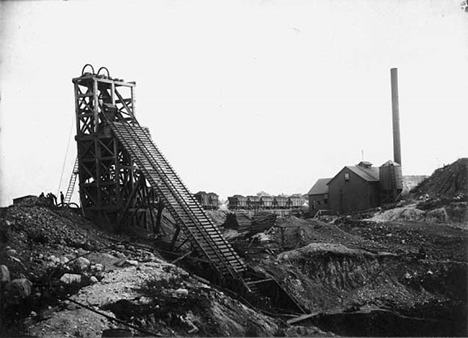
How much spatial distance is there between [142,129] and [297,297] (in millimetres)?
10437

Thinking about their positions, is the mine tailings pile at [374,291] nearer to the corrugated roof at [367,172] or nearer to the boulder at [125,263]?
the boulder at [125,263]

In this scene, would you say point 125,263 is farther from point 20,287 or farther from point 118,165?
point 118,165

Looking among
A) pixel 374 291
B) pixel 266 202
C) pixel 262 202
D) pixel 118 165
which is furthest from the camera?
pixel 266 202

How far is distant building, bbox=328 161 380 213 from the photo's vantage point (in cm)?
4328

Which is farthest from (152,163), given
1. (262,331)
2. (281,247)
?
(262,331)

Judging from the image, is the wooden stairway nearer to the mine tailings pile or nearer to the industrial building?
the mine tailings pile

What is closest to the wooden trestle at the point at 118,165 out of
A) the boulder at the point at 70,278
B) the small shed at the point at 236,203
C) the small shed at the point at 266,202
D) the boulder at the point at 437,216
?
the boulder at the point at 70,278

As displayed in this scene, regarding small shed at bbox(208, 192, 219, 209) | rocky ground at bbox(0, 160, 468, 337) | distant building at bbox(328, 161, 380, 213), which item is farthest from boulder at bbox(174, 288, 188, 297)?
small shed at bbox(208, 192, 219, 209)

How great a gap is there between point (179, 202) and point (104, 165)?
15.9 ft

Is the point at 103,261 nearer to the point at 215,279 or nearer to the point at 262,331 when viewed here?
the point at 215,279

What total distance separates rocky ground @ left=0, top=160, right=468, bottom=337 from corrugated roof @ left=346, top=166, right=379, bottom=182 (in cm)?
1851

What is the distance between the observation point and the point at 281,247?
2197 cm

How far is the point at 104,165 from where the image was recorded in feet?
69.7

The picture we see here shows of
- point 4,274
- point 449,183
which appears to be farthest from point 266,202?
point 4,274
